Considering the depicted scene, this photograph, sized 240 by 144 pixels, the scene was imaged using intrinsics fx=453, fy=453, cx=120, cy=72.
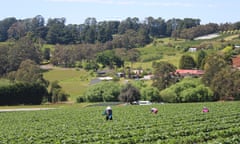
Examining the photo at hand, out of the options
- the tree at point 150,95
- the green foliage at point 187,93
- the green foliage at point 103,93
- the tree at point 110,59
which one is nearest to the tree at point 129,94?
the tree at point 150,95

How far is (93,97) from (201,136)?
6373 cm

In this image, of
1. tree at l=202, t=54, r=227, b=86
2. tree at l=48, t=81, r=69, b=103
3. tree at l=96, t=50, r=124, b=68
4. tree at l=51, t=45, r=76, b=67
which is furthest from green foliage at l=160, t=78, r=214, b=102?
tree at l=51, t=45, r=76, b=67

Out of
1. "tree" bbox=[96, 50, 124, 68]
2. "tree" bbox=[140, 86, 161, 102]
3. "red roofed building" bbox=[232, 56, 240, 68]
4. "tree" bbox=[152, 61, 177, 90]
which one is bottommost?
"tree" bbox=[140, 86, 161, 102]

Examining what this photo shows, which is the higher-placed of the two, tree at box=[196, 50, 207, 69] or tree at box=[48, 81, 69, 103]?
tree at box=[196, 50, 207, 69]

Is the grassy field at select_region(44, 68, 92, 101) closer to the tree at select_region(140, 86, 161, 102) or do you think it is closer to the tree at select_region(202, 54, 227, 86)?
the tree at select_region(140, 86, 161, 102)

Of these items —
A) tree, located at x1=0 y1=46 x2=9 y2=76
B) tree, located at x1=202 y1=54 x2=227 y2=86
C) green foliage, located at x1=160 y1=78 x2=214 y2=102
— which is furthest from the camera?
tree, located at x1=0 y1=46 x2=9 y2=76

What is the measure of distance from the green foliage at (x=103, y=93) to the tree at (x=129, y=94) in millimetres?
4576

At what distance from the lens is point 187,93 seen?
75375mm

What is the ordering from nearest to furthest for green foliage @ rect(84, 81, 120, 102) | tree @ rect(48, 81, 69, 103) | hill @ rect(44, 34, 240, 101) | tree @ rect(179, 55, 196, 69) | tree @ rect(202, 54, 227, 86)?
green foliage @ rect(84, 81, 120, 102) < tree @ rect(48, 81, 69, 103) < tree @ rect(202, 54, 227, 86) < hill @ rect(44, 34, 240, 101) < tree @ rect(179, 55, 196, 69)

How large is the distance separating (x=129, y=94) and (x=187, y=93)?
32.0 ft

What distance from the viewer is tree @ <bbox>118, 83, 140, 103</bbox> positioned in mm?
76944

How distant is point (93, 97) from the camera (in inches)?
3297

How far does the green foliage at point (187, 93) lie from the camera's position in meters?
75.2

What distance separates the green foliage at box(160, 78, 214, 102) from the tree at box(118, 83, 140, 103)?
4679 millimetres
